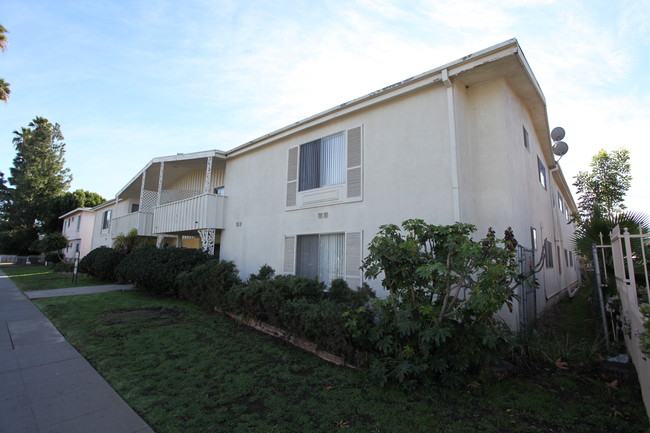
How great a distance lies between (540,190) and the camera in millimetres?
10281

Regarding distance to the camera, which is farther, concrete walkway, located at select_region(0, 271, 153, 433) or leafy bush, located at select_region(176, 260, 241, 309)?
leafy bush, located at select_region(176, 260, 241, 309)

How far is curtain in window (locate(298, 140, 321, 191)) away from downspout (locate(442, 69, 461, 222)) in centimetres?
390

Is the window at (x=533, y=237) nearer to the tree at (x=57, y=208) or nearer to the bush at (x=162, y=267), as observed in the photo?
the bush at (x=162, y=267)

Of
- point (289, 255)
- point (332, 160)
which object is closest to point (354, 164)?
point (332, 160)

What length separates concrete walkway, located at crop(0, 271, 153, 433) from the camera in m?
3.44

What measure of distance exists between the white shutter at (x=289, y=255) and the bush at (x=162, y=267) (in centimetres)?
343

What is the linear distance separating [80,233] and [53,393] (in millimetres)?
32587

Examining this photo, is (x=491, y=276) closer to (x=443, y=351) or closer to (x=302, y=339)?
(x=443, y=351)

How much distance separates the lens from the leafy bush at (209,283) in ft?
28.5

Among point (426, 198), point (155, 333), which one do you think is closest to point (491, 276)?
point (426, 198)

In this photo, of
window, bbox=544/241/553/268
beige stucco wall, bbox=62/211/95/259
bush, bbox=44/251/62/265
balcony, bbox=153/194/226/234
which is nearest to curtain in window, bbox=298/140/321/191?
balcony, bbox=153/194/226/234

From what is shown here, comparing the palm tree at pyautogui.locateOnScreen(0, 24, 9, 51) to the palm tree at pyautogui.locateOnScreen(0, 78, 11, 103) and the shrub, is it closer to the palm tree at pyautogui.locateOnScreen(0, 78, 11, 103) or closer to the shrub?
the palm tree at pyautogui.locateOnScreen(0, 78, 11, 103)

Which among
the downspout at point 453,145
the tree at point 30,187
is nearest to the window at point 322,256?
the downspout at point 453,145

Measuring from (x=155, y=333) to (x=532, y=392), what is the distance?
22.5ft
